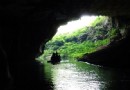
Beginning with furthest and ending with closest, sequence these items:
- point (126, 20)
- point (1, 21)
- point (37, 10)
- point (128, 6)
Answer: point (126, 20)
point (128, 6)
point (1, 21)
point (37, 10)

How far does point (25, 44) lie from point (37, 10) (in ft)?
126

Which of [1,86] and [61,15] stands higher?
[61,15]

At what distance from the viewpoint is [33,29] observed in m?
94.4

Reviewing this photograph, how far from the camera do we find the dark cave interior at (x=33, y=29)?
162 feet

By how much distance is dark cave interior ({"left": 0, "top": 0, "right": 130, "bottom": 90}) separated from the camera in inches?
1946

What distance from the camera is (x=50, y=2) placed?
193 ft

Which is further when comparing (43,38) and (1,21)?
(43,38)

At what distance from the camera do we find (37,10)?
6319 cm

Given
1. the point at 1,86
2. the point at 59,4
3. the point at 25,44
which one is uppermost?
the point at 59,4

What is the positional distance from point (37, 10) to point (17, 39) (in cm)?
2525

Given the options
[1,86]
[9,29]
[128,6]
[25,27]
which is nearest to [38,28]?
[25,27]

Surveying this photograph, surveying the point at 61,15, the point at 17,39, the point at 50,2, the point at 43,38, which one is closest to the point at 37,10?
the point at 50,2

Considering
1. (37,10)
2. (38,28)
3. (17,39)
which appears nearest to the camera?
(37,10)

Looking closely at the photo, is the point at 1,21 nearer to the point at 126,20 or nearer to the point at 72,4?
the point at 72,4
